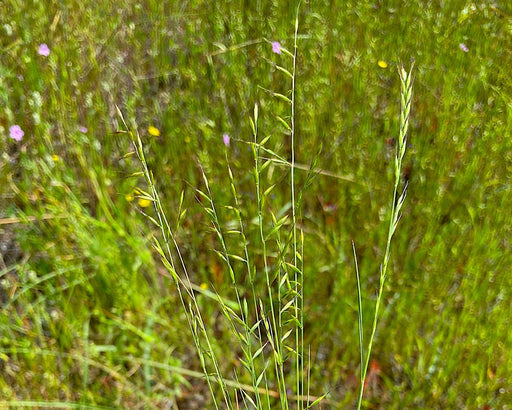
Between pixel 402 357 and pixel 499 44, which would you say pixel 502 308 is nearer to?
pixel 402 357

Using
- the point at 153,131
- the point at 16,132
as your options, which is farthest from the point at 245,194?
the point at 16,132

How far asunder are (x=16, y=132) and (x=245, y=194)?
0.82 metres

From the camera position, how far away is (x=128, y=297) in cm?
166

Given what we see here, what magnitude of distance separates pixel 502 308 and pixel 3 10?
6.77 ft

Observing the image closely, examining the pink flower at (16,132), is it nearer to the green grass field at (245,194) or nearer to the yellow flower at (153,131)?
the green grass field at (245,194)

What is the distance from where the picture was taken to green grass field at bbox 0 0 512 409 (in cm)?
157

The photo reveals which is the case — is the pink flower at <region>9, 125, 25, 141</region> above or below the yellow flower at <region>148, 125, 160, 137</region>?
above

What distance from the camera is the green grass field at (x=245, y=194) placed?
1574 mm

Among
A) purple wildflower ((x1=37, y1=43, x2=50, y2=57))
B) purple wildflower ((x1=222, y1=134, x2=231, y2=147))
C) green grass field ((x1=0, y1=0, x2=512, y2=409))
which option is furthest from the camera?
purple wildflower ((x1=37, y1=43, x2=50, y2=57))

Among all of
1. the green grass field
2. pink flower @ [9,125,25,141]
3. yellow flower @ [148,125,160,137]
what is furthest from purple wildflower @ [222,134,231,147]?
pink flower @ [9,125,25,141]

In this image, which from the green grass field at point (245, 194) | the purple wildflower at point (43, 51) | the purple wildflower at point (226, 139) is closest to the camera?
the green grass field at point (245, 194)

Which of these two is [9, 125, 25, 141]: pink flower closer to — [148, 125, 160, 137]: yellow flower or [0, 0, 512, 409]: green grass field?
[0, 0, 512, 409]: green grass field

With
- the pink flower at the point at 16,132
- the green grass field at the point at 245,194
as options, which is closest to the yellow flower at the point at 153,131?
the green grass field at the point at 245,194

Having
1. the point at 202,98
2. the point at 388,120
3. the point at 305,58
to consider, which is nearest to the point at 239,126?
the point at 202,98
